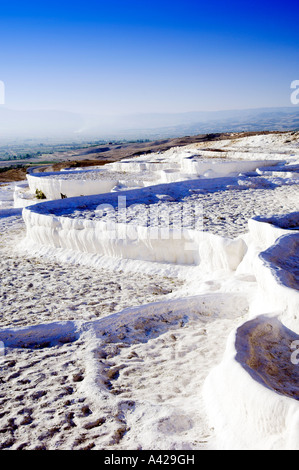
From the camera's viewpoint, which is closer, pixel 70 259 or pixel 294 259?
pixel 294 259

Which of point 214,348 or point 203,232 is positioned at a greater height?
point 203,232

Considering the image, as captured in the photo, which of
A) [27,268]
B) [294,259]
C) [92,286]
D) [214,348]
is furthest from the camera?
[27,268]

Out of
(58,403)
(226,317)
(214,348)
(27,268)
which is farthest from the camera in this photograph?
(27,268)

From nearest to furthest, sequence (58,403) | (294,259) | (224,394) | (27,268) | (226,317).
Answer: (224,394) < (58,403) < (226,317) < (294,259) < (27,268)

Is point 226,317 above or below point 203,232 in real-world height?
below

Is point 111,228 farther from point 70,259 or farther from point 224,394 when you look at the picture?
point 224,394

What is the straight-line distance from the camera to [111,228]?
5523 millimetres

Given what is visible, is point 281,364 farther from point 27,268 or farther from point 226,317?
point 27,268

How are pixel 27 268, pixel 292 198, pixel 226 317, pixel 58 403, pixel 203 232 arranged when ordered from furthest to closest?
pixel 292 198 → pixel 27 268 → pixel 203 232 → pixel 226 317 → pixel 58 403

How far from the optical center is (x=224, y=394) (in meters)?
2.12

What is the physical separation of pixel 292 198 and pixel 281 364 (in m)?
5.22

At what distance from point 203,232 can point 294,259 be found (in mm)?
1334
